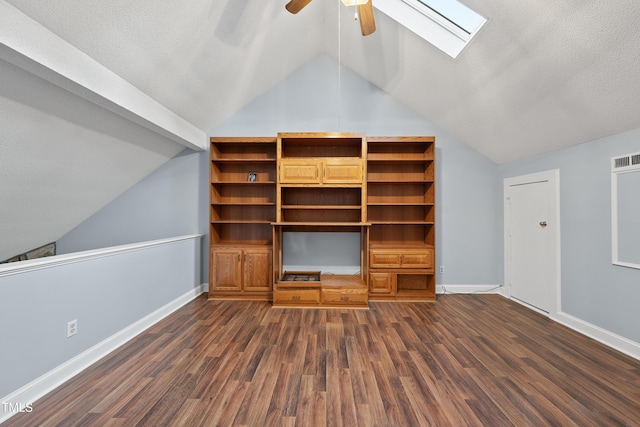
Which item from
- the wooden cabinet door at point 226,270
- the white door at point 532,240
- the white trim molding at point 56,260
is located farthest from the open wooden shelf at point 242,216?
the white door at point 532,240

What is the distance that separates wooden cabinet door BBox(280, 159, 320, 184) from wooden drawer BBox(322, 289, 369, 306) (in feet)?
4.66

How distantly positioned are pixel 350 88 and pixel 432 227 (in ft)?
7.73

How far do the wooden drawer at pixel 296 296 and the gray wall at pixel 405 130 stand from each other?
1.92 meters

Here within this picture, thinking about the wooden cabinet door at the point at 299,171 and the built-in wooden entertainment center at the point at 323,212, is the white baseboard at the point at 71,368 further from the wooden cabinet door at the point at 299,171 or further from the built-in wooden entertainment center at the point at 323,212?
the wooden cabinet door at the point at 299,171

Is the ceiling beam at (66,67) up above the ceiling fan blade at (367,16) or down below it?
below

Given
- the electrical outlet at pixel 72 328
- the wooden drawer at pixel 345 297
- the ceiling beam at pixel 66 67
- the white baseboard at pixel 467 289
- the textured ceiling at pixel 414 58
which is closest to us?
the ceiling beam at pixel 66 67

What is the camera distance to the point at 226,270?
374cm

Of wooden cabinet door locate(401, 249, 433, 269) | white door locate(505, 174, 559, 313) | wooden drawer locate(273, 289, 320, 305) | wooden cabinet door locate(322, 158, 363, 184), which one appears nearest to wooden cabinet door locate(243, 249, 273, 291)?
wooden drawer locate(273, 289, 320, 305)

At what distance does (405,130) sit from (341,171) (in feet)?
4.30

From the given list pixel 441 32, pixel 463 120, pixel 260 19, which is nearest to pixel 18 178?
pixel 260 19

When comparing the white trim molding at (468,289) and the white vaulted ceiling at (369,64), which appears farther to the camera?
the white trim molding at (468,289)

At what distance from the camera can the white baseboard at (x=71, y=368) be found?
1646 millimetres

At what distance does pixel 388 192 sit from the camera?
13.3 feet

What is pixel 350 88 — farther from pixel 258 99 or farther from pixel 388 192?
pixel 388 192
